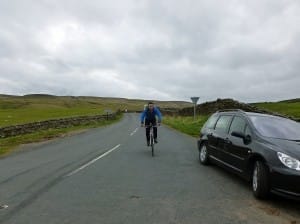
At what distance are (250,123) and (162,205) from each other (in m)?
3.18

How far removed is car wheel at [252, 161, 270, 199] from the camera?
7.14 metres

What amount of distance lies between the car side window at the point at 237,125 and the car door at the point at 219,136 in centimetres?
25

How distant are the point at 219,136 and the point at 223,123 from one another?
429mm

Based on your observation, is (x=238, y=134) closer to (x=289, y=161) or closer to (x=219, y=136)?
(x=219, y=136)

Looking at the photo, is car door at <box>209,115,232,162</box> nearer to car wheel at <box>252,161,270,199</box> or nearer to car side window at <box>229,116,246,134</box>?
car side window at <box>229,116,246,134</box>

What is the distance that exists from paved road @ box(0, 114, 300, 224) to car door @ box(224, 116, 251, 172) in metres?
0.49

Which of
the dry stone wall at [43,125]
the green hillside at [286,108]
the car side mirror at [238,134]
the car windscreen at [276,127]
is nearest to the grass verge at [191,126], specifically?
the green hillside at [286,108]

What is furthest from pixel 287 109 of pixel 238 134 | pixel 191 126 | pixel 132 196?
pixel 132 196

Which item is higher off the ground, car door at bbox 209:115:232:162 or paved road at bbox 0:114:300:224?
car door at bbox 209:115:232:162

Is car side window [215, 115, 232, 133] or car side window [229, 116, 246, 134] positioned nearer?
car side window [229, 116, 246, 134]

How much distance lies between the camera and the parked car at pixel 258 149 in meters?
6.74

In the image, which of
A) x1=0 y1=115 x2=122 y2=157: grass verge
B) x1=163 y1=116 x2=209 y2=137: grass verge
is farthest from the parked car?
x1=163 y1=116 x2=209 y2=137: grass verge

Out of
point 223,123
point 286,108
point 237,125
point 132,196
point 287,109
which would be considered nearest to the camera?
point 132,196

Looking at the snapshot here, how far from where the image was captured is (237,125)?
954 centimetres
